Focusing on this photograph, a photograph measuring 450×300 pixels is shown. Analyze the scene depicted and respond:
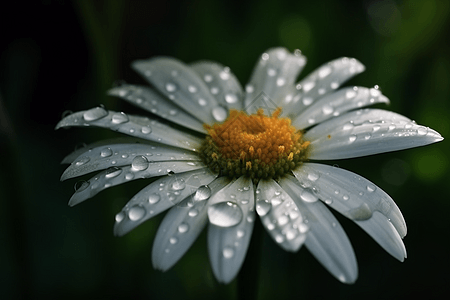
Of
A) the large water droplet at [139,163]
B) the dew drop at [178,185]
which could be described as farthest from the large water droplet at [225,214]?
the large water droplet at [139,163]

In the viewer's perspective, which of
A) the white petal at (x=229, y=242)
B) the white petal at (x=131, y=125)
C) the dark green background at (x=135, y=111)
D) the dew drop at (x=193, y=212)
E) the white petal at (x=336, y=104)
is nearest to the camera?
the white petal at (x=229, y=242)

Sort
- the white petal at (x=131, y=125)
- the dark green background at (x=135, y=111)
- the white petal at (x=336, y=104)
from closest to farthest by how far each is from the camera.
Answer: the white petal at (x=131, y=125)
the white petal at (x=336, y=104)
the dark green background at (x=135, y=111)

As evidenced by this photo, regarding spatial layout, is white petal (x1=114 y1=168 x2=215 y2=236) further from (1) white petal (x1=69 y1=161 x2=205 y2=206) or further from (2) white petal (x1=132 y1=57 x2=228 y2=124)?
(2) white petal (x1=132 y1=57 x2=228 y2=124)

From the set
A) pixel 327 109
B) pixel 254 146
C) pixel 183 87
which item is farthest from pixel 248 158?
pixel 183 87

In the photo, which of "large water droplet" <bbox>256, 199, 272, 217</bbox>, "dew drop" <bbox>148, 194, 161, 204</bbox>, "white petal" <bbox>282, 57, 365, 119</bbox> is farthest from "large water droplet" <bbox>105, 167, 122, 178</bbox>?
"white petal" <bbox>282, 57, 365, 119</bbox>

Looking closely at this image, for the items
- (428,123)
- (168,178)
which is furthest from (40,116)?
(428,123)

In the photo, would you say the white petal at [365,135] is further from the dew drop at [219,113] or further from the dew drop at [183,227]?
the dew drop at [183,227]
